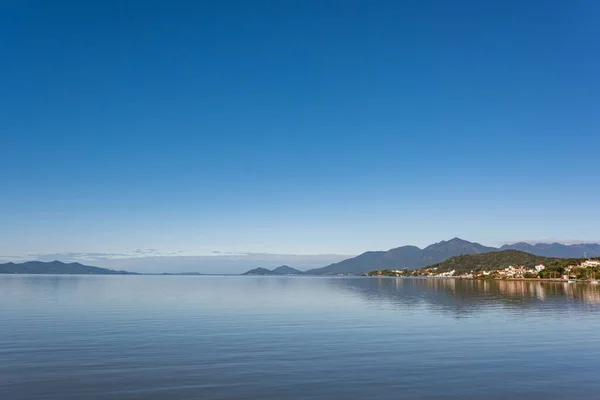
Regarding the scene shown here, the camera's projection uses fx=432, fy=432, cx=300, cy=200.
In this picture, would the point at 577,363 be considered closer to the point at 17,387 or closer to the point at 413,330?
the point at 413,330

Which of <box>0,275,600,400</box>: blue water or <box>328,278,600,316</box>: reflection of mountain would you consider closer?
<box>0,275,600,400</box>: blue water

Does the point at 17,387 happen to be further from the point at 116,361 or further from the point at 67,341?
the point at 67,341

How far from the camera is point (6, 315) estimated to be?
50.5 m

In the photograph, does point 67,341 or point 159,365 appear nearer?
point 159,365

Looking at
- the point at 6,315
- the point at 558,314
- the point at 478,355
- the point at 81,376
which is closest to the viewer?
the point at 81,376

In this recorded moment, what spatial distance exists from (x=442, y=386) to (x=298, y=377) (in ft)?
23.8

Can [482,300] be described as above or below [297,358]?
below

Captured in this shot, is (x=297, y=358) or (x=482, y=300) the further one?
(x=482, y=300)

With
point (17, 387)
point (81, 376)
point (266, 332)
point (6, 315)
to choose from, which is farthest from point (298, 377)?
point (6, 315)

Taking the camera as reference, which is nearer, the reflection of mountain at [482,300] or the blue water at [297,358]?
the blue water at [297,358]

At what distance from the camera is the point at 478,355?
28953 millimetres

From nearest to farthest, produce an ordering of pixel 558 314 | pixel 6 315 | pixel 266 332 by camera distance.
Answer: pixel 266 332, pixel 6 315, pixel 558 314

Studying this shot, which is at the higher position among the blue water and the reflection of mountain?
the blue water

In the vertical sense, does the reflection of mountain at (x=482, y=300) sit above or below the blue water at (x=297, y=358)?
below
